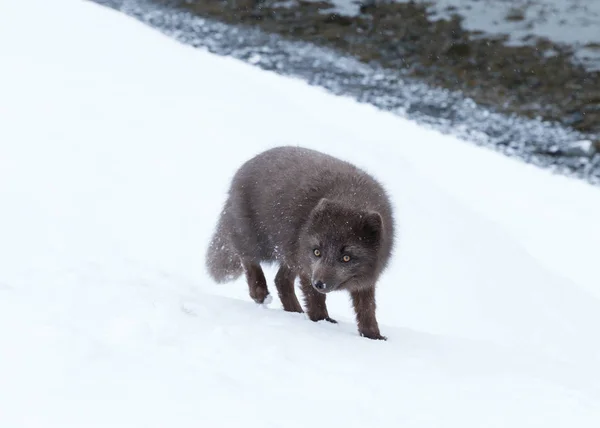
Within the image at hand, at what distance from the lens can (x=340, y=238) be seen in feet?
17.9

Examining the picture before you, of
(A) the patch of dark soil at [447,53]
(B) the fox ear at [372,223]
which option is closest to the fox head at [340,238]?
(B) the fox ear at [372,223]

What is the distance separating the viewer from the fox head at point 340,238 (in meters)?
5.40

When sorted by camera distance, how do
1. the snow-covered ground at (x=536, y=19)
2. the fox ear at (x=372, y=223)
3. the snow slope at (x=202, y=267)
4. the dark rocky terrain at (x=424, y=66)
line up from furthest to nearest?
1. the snow-covered ground at (x=536, y=19)
2. the dark rocky terrain at (x=424, y=66)
3. the fox ear at (x=372, y=223)
4. the snow slope at (x=202, y=267)

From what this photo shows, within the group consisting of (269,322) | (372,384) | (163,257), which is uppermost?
(372,384)

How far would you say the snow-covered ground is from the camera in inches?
685

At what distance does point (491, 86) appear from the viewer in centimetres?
1733

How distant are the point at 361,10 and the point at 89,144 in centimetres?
1146

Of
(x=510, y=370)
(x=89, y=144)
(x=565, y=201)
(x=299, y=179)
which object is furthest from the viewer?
(x=565, y=201)

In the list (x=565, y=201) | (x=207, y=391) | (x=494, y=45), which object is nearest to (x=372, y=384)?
(x=207, y=391)

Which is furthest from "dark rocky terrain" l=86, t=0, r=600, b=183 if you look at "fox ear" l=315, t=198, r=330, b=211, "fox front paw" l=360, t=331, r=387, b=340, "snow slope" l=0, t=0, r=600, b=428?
"fox ear" l=315, t=198, r=330, b=211

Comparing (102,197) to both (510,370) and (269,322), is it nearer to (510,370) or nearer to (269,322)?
(269,322)

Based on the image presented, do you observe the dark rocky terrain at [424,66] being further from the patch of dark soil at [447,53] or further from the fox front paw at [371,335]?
the fox front paw at [371,335]

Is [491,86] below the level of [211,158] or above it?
above

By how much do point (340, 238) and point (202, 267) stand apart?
3026 mm
